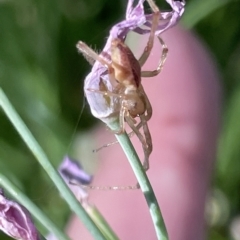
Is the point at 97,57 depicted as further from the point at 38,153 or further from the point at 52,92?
the point at 52,92

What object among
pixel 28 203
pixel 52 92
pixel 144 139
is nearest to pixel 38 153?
pixel 28 203

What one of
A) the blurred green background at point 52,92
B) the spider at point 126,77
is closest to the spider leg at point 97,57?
the spider at point 126,77

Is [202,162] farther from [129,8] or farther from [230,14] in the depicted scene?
[129,8]

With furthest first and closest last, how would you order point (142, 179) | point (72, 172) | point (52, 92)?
1. point (52, 92)
2. point (72, 172)
3. point (142, 179)

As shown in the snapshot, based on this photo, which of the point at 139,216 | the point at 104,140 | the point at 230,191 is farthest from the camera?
the point at 230,191

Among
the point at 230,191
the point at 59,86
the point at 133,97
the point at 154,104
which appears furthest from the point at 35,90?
the point at 133,97

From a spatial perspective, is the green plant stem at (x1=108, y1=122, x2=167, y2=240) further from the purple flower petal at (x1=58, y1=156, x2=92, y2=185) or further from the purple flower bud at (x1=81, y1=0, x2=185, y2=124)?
the purple flower petal at (x1=58, y1=156, x2=92, y2=185)
